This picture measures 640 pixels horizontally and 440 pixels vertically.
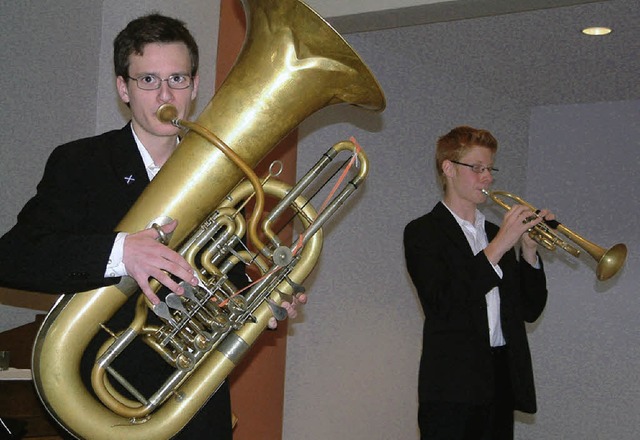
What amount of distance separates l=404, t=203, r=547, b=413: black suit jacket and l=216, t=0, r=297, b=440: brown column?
41.4 inches

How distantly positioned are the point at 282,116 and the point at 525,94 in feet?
15.6

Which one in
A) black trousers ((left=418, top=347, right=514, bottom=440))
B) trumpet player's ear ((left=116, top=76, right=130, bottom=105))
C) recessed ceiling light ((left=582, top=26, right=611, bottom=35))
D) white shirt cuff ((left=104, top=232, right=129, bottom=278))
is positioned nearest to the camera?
white shirt cuff ((left=104, top=232, right=129, bottom=278))

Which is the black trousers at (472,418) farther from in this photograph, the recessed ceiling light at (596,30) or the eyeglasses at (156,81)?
the recessed ceiling light at (596,30)

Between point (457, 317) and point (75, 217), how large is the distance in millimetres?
1555

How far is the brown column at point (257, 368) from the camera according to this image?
3947mm

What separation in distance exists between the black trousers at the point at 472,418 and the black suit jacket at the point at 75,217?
4.86ft

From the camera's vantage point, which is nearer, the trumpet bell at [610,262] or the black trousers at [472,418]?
the black trousers at [472,418]

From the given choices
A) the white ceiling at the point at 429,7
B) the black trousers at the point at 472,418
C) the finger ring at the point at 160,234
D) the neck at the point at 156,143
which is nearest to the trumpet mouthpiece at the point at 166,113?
the neck at the point at 156,143

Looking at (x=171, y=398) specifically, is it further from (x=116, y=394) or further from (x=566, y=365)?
(x=566, y=365)

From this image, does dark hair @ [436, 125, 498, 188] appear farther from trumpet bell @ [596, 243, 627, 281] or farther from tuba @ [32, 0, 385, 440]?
tuba @ [32, 0, 385, 440]

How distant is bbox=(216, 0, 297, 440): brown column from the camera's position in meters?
3.95

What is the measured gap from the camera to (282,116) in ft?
5.80

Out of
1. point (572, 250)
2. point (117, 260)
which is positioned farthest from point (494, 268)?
point (117, 260)

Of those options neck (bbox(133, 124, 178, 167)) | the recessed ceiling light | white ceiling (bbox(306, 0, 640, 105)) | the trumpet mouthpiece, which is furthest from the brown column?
the trumpet mouthpiece
